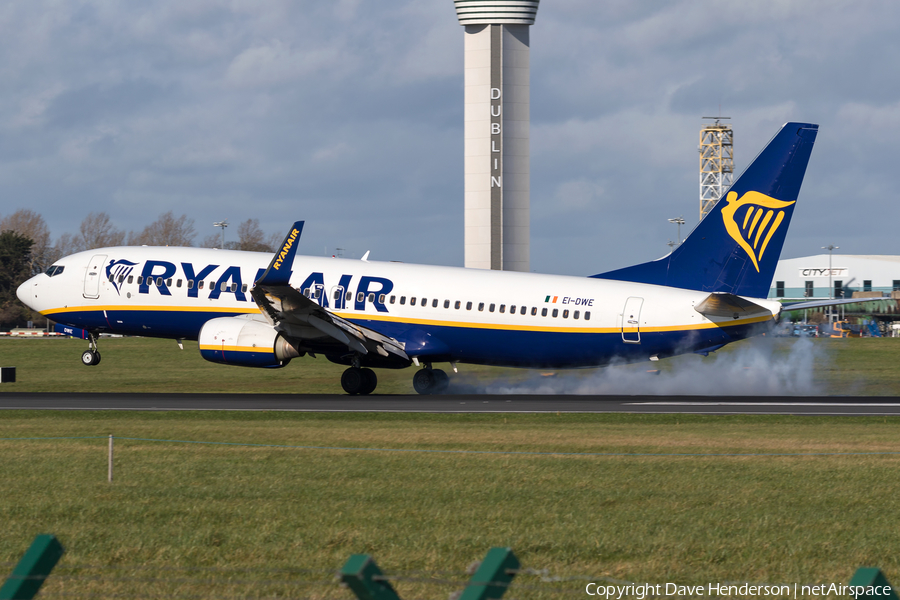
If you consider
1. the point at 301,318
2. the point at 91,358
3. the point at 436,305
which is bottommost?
the point at 91,358

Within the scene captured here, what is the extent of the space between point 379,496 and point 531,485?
2.47m

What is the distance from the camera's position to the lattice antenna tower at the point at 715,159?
16725cm

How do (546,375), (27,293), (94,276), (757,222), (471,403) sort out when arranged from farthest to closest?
1. (546,375)
2. (27,293)
3. (94,276)
4. (757,222)
5. (471,403)

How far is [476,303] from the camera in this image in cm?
3544

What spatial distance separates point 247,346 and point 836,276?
12233 cm

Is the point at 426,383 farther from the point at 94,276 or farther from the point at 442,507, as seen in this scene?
the point at 442,507

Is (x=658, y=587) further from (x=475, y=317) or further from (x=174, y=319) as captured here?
(x=174, y=319)

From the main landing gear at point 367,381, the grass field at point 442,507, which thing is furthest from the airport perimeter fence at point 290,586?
the main landing gear at point 367,381

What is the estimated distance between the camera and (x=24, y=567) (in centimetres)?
541

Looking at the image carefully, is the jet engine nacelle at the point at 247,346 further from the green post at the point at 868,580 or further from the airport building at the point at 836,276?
the airport building at the point at 836,276

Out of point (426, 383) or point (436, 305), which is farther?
point (426, 383)

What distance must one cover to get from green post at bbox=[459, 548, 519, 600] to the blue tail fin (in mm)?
29972

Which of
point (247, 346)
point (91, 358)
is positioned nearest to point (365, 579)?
point (247, 346)

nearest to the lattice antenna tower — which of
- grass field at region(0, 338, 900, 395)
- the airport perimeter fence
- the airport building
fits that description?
the airport building
